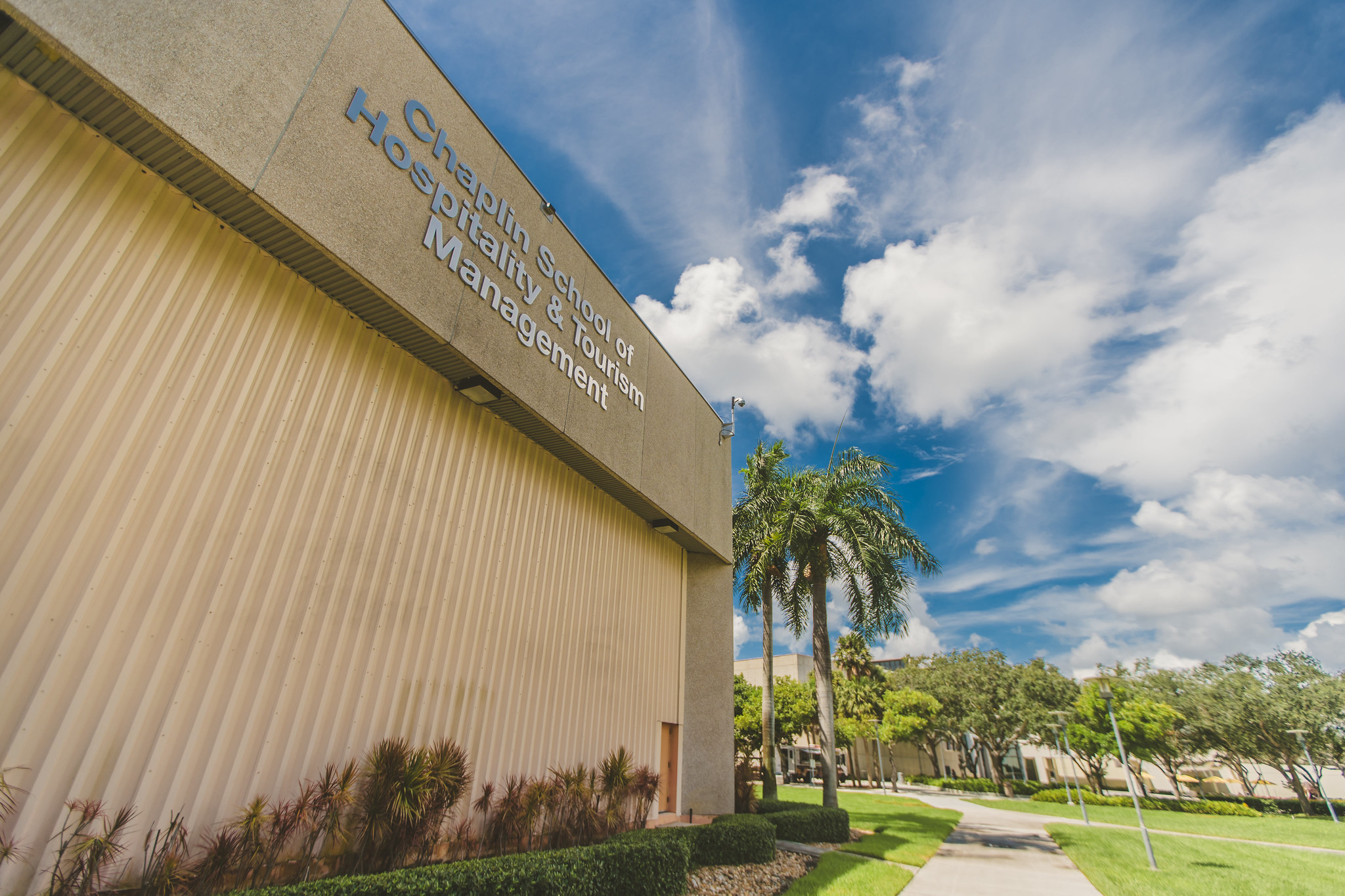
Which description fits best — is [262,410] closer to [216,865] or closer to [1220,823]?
[216,865]

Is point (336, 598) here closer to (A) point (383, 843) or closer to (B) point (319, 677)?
(B) point (319, 677)

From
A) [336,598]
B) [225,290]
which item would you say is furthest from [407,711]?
[225,290]

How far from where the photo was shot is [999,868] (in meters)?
12.3

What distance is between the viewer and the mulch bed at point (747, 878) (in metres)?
9.08

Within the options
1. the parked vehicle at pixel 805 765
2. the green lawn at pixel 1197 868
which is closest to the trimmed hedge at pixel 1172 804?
the parked vehicle at pixel 805 765

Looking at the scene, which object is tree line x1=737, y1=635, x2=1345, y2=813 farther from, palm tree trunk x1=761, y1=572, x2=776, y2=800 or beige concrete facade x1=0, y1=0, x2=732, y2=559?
beige concrete facade x1=0, y1=0, x2=732, y2=559

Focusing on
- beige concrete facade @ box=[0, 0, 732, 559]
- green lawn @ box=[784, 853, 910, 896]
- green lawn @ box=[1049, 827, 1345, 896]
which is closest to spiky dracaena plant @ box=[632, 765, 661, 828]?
green lawn @ box=[784, 853, 910, 896]

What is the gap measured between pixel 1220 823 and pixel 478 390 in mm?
39330

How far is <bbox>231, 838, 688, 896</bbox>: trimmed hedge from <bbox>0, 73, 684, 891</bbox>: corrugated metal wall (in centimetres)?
180

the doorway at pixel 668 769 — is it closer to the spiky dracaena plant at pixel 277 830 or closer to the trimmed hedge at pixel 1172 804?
the spiky dracaena plant at pixel 277 830

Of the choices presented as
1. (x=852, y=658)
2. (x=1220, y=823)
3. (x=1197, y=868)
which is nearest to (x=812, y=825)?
(x=1197, y=868)

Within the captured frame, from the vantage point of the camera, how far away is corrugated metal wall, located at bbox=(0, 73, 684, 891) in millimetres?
4773

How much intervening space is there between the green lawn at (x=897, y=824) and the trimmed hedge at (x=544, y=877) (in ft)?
24.1

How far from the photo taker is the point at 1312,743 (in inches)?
1385
